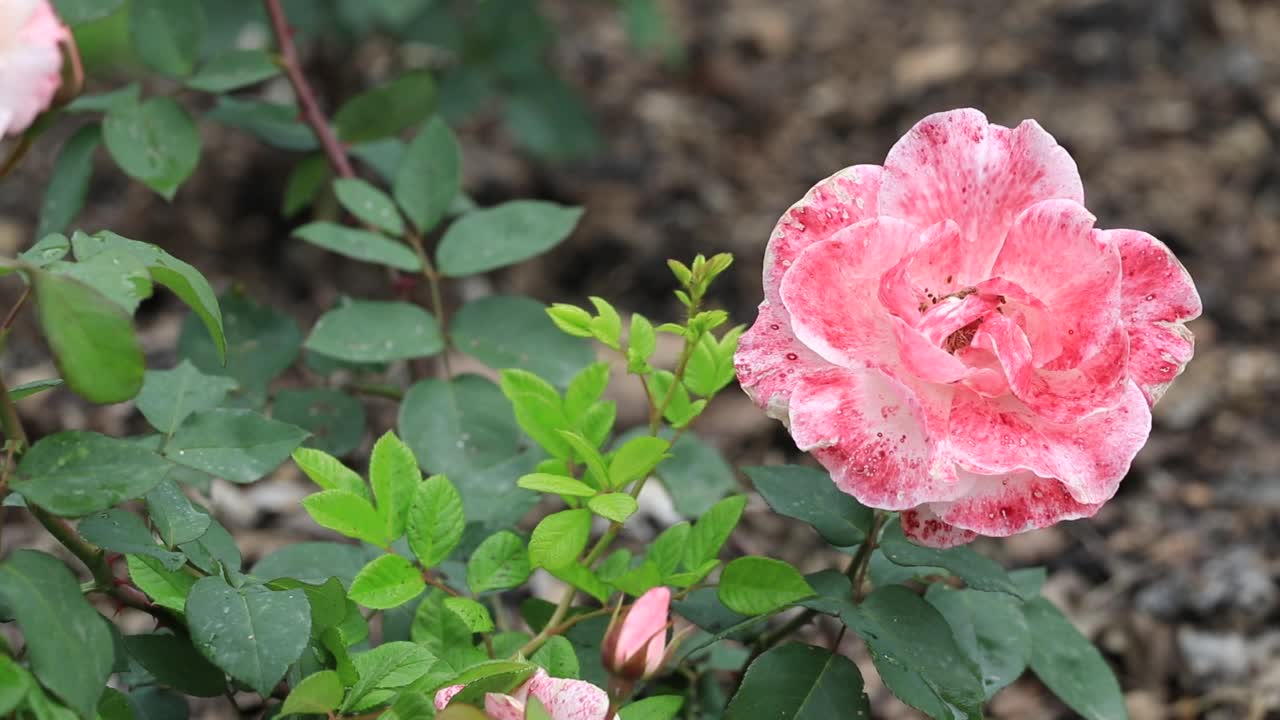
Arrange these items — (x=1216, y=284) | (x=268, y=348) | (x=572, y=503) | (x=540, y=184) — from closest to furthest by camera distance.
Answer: (x=572, y=503) → (x=268, y=348) → (x=1216, y=284) → (x=540, y=184)

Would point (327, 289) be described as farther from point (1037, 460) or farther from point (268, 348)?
point (1037, 460)

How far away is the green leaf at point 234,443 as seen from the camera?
1.11m

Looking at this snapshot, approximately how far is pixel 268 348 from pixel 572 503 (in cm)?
71

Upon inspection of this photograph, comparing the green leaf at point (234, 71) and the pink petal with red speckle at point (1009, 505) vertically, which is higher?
the green leaf at point (234, 71)

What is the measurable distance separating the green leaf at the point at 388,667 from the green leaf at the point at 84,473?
0.24m

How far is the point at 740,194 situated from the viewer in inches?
134

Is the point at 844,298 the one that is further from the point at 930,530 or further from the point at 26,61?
the point at 26,61

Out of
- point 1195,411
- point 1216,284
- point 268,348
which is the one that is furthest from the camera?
point 1216,284

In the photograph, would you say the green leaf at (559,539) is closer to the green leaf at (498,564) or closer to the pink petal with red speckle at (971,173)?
A: the green leaf at (498,564)

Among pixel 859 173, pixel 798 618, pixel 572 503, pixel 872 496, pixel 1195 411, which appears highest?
pixel 859 173

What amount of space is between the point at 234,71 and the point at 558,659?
1002mm

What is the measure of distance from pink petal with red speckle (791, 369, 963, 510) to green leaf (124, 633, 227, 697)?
545mm

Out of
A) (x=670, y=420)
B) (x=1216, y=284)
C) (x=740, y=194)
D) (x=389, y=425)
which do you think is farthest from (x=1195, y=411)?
(x=670, y=420)

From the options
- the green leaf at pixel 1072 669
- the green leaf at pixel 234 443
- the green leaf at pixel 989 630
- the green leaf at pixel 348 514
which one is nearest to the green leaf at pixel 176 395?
the green leaf at pixel 234 443
